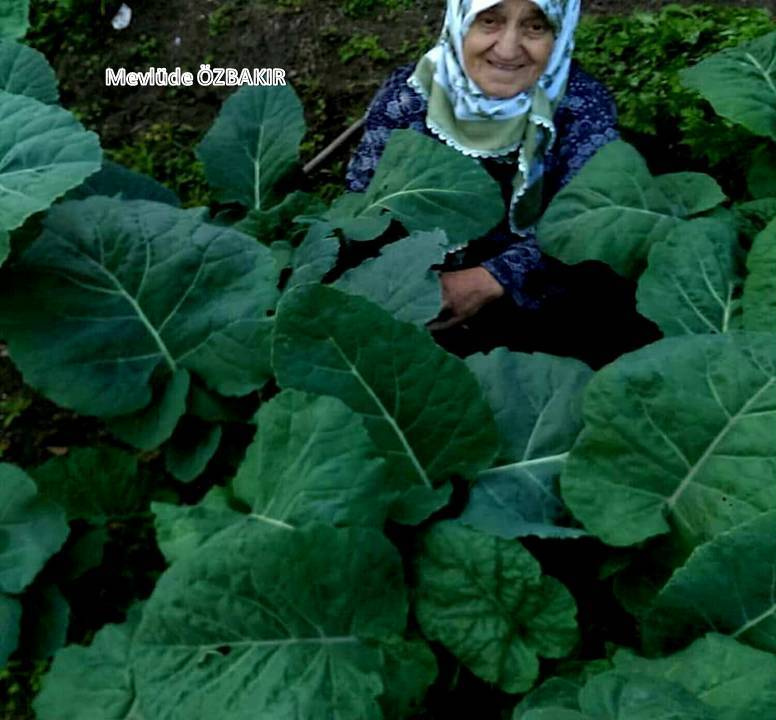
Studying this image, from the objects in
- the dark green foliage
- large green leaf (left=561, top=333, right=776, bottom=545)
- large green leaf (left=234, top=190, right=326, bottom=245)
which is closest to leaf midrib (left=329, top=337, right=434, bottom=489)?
large green leaf (left=561, top=333, right=776, bottom=545)

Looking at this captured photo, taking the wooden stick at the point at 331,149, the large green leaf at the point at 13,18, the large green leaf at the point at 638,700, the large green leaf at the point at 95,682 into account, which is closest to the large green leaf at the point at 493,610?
the large green leaf at the point at 638,700

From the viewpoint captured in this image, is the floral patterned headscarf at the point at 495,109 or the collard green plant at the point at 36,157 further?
the floral patterned headscarf at the point at 495,109

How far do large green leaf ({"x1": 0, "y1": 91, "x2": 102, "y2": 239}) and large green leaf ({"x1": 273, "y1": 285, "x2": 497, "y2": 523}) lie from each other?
1.43 ft

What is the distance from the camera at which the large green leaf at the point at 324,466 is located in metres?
1.49

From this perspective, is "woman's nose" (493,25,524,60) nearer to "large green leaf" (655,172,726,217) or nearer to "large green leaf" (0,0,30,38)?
"large green leaf" (655,172,726,217)

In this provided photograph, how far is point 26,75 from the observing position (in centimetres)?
222

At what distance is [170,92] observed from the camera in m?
3.12

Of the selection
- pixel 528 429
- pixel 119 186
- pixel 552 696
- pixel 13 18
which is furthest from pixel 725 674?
pixel 13 18

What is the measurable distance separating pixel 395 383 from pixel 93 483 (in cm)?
67

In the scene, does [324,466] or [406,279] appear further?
[406,279]

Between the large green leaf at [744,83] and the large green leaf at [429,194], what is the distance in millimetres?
492

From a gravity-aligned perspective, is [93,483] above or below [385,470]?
below

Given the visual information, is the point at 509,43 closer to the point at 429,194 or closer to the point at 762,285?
the point at 429,194

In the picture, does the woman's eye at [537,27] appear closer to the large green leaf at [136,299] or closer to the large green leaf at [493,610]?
the large green leaf at [136,299]
